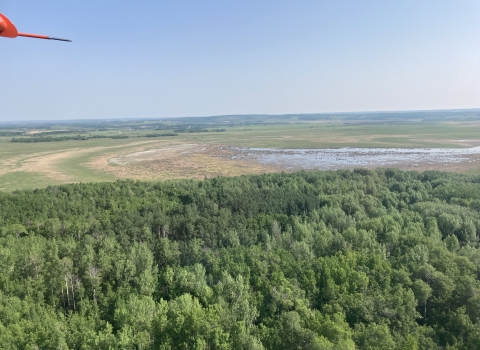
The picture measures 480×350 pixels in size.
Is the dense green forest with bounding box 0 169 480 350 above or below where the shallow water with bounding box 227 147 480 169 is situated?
below

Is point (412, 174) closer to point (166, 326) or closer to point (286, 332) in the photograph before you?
point (286, 332)

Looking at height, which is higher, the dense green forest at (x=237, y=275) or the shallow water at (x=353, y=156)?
the shallow water at (x=353, y=156)

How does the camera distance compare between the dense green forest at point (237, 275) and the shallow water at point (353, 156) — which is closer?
the dense green forest at point (237, 275)

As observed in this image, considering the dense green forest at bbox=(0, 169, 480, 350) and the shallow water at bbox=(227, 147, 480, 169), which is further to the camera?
the shallow water at bbox=(227, 147, 480, 169)

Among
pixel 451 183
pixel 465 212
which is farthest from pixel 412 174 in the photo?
pixel 465 212
